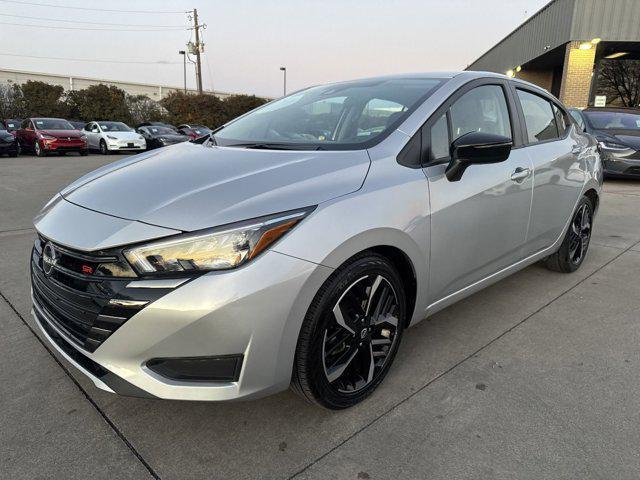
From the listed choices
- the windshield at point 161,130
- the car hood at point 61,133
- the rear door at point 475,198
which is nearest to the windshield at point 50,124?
the car hood at point 61,133

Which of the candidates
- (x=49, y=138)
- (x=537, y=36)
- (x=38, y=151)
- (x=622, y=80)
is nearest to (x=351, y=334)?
(x=49, y=138)

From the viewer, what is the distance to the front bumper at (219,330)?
164cm

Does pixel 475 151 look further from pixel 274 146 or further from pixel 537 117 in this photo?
pixel 537 117

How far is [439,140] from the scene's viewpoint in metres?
2.48

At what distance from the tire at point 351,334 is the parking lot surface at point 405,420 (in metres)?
0.15

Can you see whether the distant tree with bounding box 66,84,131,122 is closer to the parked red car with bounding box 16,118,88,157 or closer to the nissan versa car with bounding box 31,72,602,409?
the parked red car with bounding box 16,118,88,157

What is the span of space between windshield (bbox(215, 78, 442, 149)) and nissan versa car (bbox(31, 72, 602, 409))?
2 centimetres

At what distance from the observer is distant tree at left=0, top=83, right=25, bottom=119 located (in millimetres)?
29062

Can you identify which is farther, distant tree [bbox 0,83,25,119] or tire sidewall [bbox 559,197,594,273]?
distant tree [bbox 0,83,25,119]

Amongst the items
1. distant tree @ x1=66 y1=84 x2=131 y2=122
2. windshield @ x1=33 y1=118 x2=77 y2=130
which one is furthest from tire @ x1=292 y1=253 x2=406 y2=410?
distant tree @ x1=66 y1=84 x2=131 y2=122

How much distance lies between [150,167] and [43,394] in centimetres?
124

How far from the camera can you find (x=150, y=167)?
237cm

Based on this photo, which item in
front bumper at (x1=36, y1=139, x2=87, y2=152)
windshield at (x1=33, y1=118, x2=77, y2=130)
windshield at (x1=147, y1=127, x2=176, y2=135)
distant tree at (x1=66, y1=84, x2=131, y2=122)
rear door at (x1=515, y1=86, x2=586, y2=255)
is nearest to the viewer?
rear door at (x1=515, y1=86, x2=586, y2=255)

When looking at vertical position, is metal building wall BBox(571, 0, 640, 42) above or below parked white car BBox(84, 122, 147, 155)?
above
